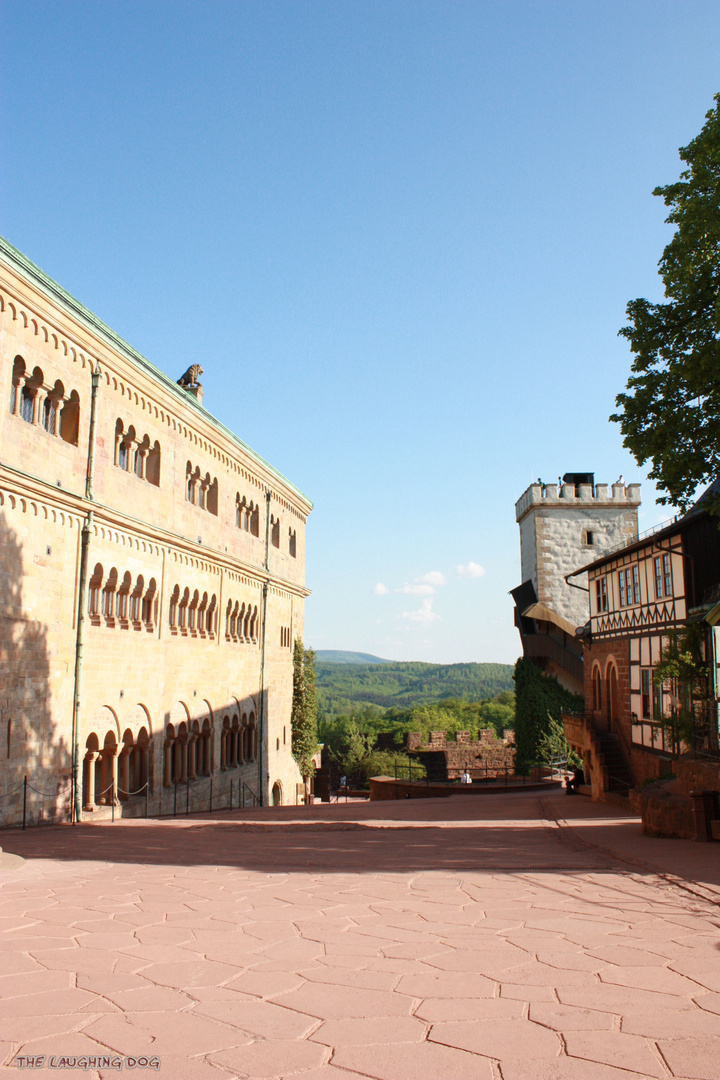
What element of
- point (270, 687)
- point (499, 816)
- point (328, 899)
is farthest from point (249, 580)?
point (328, 899)

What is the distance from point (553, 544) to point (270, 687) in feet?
73.6

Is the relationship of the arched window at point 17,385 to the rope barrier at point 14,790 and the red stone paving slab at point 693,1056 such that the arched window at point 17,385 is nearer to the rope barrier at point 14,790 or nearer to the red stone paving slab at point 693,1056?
the rope barrier at point 14,790

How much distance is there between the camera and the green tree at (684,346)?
13672 millimetres

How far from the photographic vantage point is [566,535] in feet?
153

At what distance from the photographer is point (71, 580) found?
1670 cm

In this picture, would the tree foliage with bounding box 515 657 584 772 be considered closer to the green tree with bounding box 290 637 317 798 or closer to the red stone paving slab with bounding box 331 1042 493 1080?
the green tree with bounding box 290 637 317 798

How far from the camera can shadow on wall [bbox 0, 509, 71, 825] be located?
14.5 m

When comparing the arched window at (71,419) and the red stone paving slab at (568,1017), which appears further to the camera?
the arched window at (71,419)

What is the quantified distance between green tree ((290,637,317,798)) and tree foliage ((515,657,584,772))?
39.1 ft

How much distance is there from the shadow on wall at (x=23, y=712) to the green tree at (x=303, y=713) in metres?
17.5

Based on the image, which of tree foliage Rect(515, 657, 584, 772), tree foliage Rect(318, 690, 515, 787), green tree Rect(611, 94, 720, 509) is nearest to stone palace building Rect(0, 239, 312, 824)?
green tree Rect(611, 94, 720, 509)

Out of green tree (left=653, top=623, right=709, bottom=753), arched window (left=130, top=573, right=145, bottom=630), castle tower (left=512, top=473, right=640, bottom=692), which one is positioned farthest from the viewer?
castle tower (left=512, top=473, right=640, bottom=692)

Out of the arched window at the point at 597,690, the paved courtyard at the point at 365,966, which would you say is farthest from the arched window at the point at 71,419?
the arched window at the point at 597,690

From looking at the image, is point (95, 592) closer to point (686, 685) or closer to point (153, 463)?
point (153, 463)
